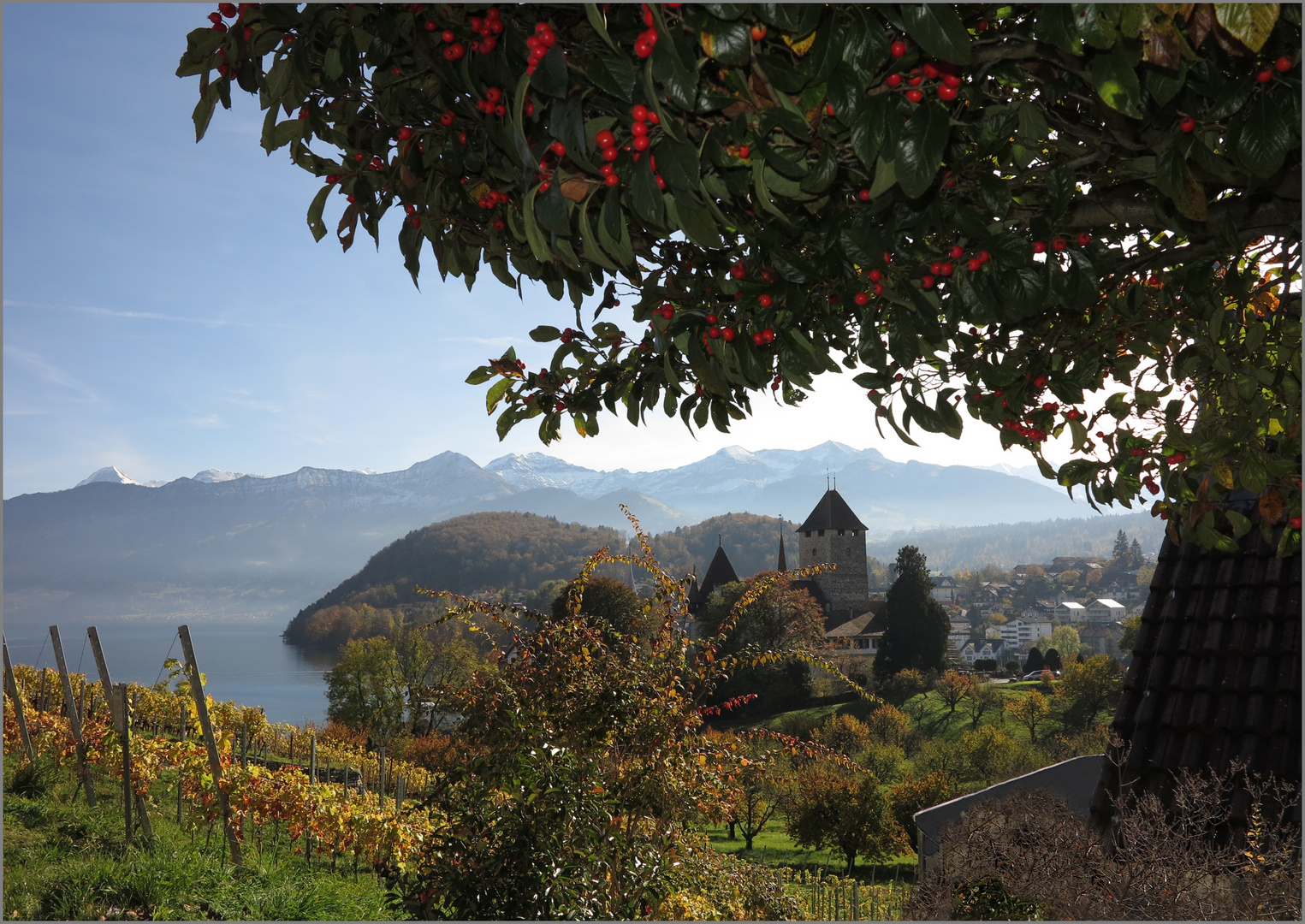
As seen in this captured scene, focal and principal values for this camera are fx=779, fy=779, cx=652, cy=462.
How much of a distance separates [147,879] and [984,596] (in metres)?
→ 54.5

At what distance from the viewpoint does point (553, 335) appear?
1914mm

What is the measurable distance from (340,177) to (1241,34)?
1.40m

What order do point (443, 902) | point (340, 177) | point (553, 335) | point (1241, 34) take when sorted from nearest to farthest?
1. point (1241, 34)
2. point (340, 177)
3. point (553, 335)
4. point (443, 902)

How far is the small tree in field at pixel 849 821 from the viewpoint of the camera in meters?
15.2

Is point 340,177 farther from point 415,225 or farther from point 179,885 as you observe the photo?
point 179,885

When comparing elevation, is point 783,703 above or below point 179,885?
below

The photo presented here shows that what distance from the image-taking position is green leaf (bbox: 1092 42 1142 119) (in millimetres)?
895

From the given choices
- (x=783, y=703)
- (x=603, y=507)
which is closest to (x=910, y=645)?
(x=783, y=703)

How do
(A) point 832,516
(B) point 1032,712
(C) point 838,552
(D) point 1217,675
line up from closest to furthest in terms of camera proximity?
(D) point 1217,675, (B) point 1032,712, (C) point 838,552, (A) point 832,516

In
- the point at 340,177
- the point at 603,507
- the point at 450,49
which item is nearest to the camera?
the point at 450,49

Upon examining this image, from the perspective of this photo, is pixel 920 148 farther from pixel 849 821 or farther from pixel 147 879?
pixel 849 821

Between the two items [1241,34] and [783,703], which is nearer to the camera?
[1241,34]

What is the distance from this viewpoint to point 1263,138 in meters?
1.00

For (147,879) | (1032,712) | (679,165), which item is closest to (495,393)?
(679,165)
